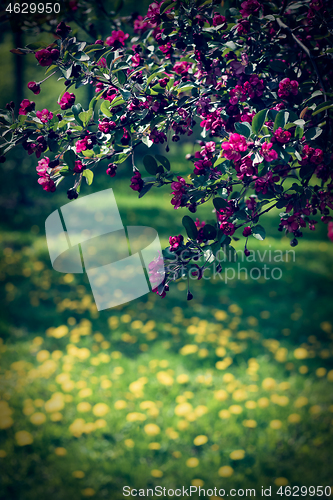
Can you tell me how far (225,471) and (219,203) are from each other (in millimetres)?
1748

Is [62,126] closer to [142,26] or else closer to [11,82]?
[142,26]

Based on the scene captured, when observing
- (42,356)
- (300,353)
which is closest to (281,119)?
(300,353)

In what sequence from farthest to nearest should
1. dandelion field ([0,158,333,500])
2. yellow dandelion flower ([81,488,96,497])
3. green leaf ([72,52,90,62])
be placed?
dandelion field ([0,158,333,500]), yellow dandelion flower ([81,488,96,497]), green leaf ([72,52,90,62])

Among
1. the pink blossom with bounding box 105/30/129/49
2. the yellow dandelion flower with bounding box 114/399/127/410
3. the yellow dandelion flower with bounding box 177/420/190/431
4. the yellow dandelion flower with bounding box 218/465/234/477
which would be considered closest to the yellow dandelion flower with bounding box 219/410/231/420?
the yellow dandelion flower with bounding box 177/420/190/431

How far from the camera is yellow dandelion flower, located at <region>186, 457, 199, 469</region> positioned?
2.26 metres

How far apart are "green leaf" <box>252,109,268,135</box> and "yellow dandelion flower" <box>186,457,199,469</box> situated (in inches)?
78.1

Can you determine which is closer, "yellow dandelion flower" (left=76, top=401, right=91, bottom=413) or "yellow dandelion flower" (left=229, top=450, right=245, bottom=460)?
"yellow dandelion flower" (left=229, top=450, right=245, bottom=460)

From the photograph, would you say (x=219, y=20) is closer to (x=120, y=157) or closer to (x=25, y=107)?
(x=120, y=157)

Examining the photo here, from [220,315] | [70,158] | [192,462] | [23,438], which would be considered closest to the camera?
[70,158]

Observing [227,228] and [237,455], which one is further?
[237,455]

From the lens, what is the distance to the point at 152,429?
95.7 inches

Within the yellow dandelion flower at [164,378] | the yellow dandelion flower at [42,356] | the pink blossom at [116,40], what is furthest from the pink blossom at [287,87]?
the yellow dandelion flower at [42,356]

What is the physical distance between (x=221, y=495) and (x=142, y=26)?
94.6 inches

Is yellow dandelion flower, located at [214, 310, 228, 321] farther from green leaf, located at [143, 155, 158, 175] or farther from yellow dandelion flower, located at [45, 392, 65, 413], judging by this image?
green leaf, located at [143, 155, 158, 175]
